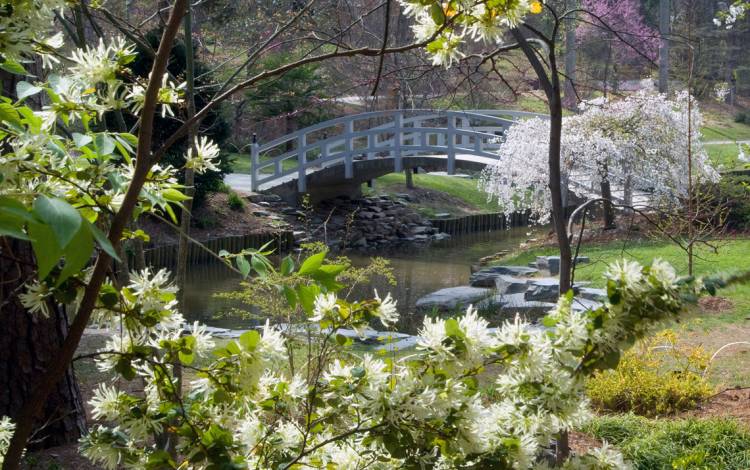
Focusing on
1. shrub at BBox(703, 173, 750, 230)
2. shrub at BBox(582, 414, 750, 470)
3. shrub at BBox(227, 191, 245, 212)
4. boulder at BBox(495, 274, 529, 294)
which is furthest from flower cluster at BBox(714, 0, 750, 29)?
shrub at BBox(227, 191, 245, 212)

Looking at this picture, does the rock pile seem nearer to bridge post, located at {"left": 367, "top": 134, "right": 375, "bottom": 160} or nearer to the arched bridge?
the arched bridge

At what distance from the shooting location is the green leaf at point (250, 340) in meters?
1.49

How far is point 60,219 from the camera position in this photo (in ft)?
2.76

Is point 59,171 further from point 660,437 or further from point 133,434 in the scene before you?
point 660,437

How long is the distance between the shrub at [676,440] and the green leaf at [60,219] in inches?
139

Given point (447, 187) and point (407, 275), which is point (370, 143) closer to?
point (447, 187)

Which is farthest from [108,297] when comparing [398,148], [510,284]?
[398,148]

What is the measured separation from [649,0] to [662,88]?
15.3 metres

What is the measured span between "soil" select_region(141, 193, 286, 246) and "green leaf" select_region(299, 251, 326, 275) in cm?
1460

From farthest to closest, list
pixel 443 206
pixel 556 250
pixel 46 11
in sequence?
1. pixel 443 206
2. pixel 556 250
3. pixel 46 11

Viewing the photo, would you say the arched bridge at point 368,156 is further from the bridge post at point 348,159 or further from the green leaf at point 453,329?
the green leaf at point 453,329

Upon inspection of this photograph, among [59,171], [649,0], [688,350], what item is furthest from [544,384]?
[649,0]

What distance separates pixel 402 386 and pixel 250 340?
26 cm

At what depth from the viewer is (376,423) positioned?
60.4 inches
